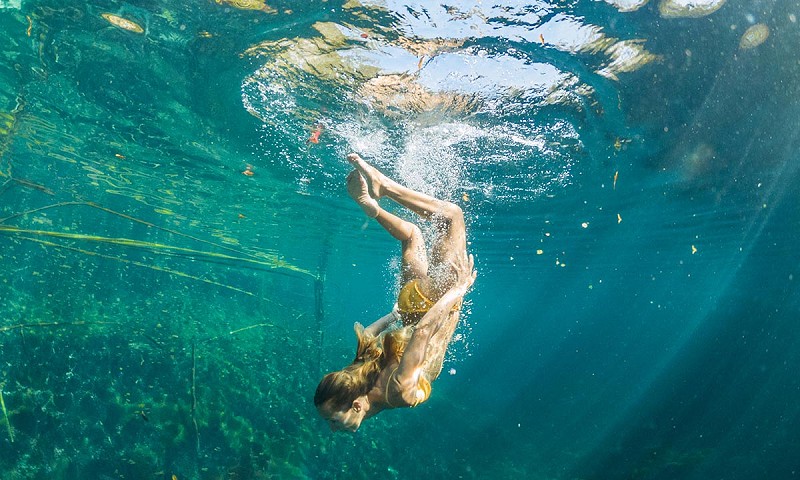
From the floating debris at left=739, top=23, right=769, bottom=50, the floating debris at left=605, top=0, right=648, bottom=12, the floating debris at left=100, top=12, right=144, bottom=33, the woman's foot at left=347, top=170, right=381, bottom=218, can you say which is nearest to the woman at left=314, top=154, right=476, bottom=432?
the woman's foot at left=347, top=170, right=381, bottom=218

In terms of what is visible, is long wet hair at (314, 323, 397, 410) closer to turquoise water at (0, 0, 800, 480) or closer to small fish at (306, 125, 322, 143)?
turquoise water at (0, 0, 800, 480)

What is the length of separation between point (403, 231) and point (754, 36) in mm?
8689

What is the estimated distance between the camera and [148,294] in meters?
21.1

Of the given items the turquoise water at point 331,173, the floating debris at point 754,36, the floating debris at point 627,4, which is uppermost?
the floating debris at point 754,36

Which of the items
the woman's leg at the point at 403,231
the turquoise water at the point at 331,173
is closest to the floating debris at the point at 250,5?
the turquoise water at the point at 331,173

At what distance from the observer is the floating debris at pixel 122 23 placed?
301 inches

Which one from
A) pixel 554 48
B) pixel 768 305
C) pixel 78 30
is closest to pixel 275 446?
pixel 78 30

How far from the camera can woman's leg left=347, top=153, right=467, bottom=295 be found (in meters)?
5.23

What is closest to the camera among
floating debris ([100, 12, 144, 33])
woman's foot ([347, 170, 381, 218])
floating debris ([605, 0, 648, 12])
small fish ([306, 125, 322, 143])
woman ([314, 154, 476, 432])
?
woman ([314, 154, 476, 432])

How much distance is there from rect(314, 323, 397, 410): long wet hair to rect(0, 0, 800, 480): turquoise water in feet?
12.2

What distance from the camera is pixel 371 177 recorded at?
5.37m

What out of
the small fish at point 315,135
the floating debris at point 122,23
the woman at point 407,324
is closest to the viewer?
the woman at point 407,324

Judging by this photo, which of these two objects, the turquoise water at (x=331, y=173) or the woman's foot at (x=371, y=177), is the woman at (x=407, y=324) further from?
the turquoise water at (x=331, y=173)

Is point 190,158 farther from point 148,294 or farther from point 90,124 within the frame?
point 148,294
